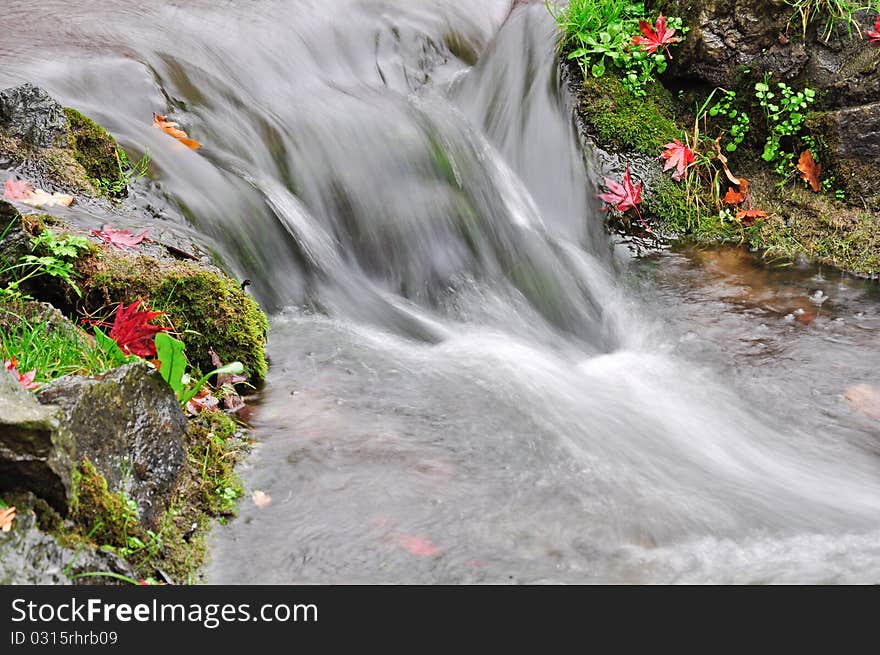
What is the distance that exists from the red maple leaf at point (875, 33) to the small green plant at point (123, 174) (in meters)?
4.37

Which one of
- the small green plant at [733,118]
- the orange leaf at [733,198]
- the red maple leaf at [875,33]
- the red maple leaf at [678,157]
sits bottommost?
the orange leaf at [733,198]

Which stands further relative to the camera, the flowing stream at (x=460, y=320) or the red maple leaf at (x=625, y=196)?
the red maple leaf at (x=625, y=196)

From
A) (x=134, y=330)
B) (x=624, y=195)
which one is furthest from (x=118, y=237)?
(x=624, y=195)

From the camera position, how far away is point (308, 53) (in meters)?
5.59

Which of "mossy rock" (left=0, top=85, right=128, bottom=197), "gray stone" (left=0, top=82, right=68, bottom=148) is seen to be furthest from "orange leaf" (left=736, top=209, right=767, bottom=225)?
"gray stone" (left=0, top=82, right=68, bottom=148)

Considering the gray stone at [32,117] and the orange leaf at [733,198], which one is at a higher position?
the orange leaf at [733,198]

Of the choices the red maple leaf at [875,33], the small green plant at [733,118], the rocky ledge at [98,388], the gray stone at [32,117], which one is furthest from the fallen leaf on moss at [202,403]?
the red maple leaf at [875,33]

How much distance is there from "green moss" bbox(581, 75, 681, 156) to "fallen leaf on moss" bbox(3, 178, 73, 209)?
3.42m

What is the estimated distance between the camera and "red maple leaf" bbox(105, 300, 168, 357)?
9.44 feet

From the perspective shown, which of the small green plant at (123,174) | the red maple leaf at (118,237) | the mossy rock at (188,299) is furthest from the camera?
the small green plant at (123,174)

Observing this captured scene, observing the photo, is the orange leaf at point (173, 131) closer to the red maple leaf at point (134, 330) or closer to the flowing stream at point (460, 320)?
the flowing stream at point (460, 320)

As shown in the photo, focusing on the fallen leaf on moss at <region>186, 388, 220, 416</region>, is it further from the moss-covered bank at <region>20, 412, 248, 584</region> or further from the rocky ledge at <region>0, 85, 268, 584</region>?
the moss-covered bank at <region>20, 412, 248, 584</region>

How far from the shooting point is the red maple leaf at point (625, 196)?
527 cm

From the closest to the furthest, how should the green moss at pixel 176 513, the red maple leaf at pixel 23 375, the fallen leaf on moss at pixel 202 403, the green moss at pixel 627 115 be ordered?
the green moss at pixel 176 513, the red maple leaf at pixel 23 375, the fallen leaf on moss at pixel 202 403, the green moss at pixel 627 115
